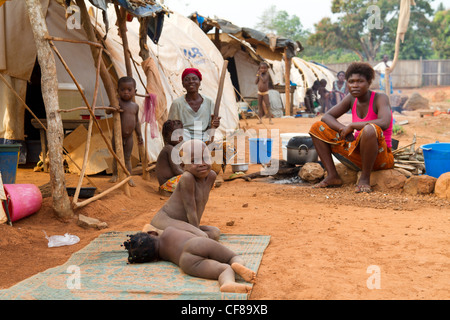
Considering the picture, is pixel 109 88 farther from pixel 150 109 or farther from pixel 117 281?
pixel 117 281

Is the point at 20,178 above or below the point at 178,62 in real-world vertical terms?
below

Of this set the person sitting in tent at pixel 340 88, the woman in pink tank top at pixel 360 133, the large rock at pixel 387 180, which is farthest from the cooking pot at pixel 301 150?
the person sitting in tent at pixel 340 88

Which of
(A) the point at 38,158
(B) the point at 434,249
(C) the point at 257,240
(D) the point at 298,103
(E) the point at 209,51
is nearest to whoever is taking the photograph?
(B) the point at 434,249

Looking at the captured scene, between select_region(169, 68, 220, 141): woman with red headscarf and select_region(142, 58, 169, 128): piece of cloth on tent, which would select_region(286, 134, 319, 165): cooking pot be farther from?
select_region(142, 58, 169, 128): piece of cloth on tent

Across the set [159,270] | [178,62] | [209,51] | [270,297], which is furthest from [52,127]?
[209,51]

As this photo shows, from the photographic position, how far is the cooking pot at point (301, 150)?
20.7 feet

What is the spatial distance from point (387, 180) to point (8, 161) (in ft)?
12.7

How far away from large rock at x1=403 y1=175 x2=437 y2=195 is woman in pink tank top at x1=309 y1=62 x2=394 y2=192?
36 cm

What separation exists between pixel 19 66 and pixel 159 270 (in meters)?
4.96

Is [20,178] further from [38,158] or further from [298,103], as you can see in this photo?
[298,103]

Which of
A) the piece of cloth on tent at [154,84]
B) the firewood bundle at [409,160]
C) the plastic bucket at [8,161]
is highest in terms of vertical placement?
the piece of cloth on tent at [154,84]

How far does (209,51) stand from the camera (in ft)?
34.2

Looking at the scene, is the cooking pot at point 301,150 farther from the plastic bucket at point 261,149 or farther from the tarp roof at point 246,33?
the tarp roof at point 246,33

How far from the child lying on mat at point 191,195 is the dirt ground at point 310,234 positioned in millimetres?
530
